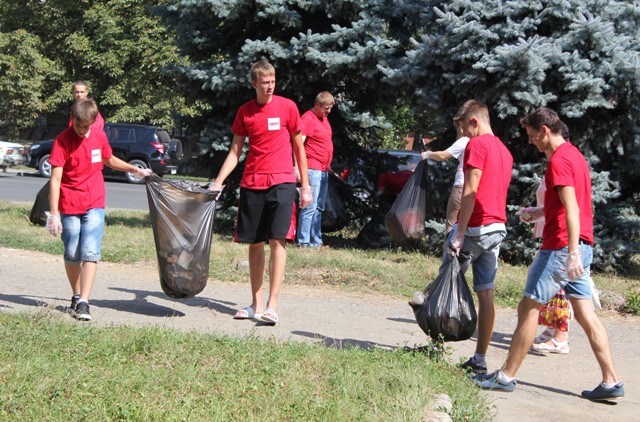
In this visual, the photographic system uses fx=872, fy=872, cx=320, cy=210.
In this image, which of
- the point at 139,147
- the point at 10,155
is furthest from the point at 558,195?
the point at 10,155

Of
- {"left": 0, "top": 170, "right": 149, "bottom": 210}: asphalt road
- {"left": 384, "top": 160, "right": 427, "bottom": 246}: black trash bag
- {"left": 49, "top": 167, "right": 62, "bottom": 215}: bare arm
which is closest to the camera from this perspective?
{"left": 49, "top": 167, "right": 62, "bottom": 215}: bare arm

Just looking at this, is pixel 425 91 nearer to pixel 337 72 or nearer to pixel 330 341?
pixel 337 72

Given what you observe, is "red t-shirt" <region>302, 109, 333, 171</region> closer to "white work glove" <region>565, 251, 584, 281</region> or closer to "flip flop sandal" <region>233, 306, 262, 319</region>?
"flip flop sandal" <region>233, 306, 262, 319</region>

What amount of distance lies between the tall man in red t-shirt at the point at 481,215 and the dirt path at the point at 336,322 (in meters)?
0.50

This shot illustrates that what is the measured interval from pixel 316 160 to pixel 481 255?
17.3 feet

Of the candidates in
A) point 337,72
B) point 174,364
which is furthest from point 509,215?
point 174,364

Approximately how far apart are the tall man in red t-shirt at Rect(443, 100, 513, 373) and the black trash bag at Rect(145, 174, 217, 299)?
2.17 metres

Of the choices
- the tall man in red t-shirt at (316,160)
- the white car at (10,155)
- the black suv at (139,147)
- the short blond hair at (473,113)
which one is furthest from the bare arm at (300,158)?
the white car at (10,155)

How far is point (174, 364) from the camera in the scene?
17.0ft

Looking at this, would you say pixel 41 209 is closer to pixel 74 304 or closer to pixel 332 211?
pixel 332 211

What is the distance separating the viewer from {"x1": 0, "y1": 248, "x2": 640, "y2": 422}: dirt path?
214 inches

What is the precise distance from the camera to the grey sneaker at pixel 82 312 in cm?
669

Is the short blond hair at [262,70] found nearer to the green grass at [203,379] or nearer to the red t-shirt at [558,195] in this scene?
the green grass at [203,379]

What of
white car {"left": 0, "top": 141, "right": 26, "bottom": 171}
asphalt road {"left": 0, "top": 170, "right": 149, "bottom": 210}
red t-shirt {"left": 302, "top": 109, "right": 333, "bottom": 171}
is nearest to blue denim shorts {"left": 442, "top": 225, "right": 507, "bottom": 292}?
red t-shirt {"left": 302, "top": 109, "right": 333, "bottom": 171}
